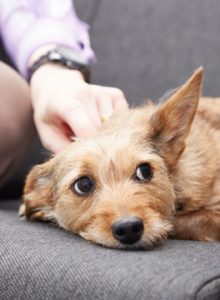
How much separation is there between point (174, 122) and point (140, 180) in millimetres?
195

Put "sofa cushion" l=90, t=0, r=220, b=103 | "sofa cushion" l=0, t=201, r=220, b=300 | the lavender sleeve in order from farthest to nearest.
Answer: "sofa cushion" l=90, t=0, r=220, b=103 < the lavender sleeve < "sofa cushion" l=0, t=201, r=220, b=300

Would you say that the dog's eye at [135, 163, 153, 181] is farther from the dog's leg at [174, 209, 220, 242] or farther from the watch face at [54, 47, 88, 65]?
the watch face at [54, 47, 88, 65]

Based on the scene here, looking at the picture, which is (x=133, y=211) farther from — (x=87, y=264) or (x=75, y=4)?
(x=75, y=4)

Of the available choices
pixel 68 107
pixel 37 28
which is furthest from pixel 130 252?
pixel 37 28

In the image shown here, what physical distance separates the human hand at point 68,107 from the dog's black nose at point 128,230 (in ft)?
1.49

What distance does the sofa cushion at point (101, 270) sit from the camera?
994 millimetres

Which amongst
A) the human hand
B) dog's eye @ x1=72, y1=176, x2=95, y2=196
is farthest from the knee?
dog's eye @ x1=72, y1=176, x2=95, y2=196

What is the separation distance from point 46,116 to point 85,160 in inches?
14.6

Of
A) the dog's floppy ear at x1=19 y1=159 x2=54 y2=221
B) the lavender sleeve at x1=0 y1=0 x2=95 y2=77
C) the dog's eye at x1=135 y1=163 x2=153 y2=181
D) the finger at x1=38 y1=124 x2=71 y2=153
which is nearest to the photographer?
the dog's eye at x1=135 y1=163 x2=153 y2=181

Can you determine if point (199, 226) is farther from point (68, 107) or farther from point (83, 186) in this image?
point (68, 107)

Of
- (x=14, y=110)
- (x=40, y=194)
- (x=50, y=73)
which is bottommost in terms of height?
(x=40, y=194)

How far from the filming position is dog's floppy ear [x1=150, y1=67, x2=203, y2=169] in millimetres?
1530

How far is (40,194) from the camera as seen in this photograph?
1729mm

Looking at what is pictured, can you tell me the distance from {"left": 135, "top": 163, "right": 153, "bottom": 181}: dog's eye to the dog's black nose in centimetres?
21
